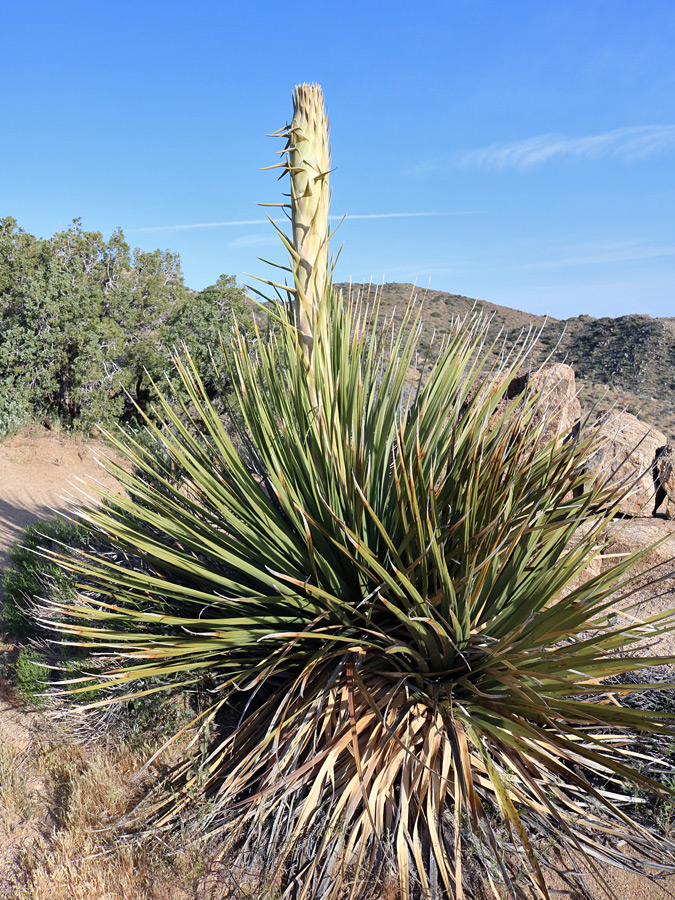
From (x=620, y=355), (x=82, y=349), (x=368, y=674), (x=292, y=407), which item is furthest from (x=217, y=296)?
(x=620, y=355)

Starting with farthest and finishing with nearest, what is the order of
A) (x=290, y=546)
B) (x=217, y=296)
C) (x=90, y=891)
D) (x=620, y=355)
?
(x=620, y=355) < (x=217, y=296) < (x=290, y=546) < (x=90, y=891)

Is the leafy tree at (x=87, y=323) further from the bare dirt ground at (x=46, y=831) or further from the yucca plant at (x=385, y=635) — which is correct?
the yucca plant at (x=385, y=635)

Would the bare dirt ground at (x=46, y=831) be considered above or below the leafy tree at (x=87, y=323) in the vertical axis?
below

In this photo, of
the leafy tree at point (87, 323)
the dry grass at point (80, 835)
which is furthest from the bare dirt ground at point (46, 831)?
the leafy tree at point (87, 323)

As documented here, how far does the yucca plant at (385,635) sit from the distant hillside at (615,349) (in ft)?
46.5

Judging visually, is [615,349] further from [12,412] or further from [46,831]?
[46,831]

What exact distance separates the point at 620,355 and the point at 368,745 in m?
24.7

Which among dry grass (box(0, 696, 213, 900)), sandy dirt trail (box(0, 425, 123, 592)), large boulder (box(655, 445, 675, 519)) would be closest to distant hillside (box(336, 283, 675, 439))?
sandy dirt trail (box(0, 425, 123, 592))

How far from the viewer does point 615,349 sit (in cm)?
2472

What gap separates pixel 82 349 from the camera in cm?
1132

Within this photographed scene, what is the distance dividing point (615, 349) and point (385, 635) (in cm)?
2537

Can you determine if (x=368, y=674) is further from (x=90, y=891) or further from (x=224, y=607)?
(x=90, y=891)

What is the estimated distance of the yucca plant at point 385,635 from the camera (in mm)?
2264

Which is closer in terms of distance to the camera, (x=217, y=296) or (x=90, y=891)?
(x=90, y=891)
